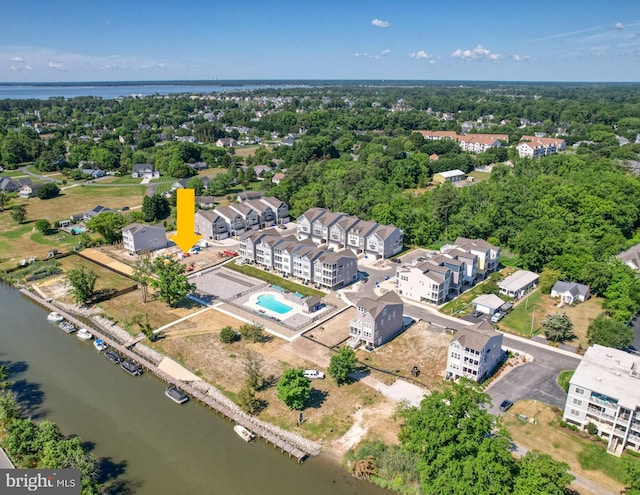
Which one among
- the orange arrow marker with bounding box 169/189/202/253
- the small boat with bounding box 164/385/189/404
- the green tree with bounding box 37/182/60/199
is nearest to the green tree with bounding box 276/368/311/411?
the small boat with bounding box 164/385/189/404

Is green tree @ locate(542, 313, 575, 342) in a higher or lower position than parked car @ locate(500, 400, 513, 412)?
higher

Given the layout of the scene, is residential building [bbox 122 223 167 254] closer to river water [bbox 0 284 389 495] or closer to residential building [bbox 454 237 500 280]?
river water [bbox 0 284 389 495]

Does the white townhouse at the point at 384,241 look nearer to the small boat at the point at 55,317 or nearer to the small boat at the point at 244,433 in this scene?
the small boat at the point at 244,433

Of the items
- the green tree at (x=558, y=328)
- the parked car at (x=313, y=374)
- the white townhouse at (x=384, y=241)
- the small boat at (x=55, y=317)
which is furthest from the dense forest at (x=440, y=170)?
the small boat at (x=55, y=317)

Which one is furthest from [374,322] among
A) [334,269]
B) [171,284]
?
[171,284]

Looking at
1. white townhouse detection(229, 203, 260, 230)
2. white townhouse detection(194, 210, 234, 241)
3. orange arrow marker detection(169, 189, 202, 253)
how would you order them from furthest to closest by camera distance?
white townhouse detection(229, 203, 260, 230) < white townhouse detection(194, 210, 234, 241) < orange arrow marker detection(169, 189, 202, 253)

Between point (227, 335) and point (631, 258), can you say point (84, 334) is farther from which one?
point (631, 258)

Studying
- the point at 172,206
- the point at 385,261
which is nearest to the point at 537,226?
the point at 385,261

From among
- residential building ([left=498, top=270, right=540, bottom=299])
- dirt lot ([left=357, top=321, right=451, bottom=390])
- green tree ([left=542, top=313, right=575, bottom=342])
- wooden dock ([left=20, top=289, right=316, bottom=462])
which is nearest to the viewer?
wooden dock ([left=20, top=289, right=316, bottom=462])
